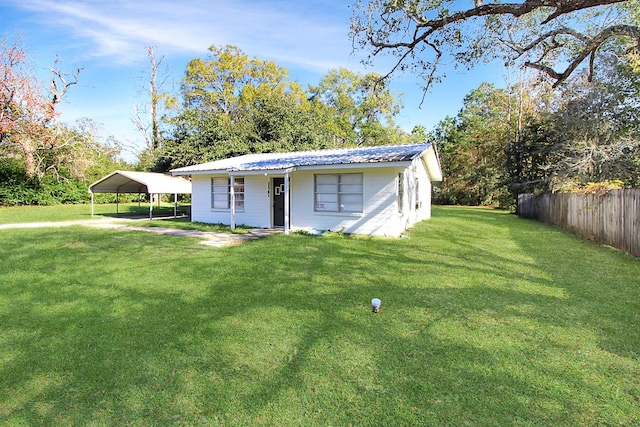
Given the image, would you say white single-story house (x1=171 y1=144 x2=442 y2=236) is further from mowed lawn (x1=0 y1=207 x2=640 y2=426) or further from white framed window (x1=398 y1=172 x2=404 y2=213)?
mowed lawn (x1=0 y1=207 x2=640 y2=426)

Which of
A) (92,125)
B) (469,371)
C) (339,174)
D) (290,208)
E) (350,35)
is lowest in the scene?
(469,371)

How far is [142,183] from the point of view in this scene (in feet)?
48.8

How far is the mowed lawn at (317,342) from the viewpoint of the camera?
258 centimetres

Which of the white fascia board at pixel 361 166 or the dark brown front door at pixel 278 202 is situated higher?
the white fascia board at pixel 361 166

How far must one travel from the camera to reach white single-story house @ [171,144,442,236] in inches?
424

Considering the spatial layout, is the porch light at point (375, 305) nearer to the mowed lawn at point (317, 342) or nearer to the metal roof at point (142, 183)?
the mowed lawn at point (317, 342)

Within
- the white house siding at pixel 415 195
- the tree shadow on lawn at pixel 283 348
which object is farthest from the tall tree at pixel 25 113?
the white house siding at pixel 415 195

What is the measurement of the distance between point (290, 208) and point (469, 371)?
32.0 ft

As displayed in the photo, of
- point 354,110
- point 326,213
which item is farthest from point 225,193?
point 354,110

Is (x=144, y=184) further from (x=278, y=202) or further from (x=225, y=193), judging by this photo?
(x=278, y=202)

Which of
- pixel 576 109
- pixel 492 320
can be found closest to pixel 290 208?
pixel 492 320

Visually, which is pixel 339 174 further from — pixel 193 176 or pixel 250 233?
pixel 193 176

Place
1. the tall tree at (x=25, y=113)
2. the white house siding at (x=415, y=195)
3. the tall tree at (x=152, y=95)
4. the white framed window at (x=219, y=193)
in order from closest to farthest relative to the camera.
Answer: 1. the white house siding at (x=415, y=195)
2. the white framed window at (x=219, y=193)
3. the tall tree at (x=25, y=113)
4. the tall tree at (x=152, y=95)

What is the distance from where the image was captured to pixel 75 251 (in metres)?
8.09
